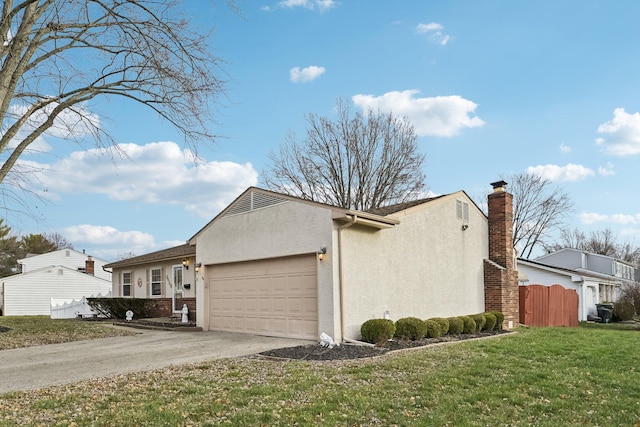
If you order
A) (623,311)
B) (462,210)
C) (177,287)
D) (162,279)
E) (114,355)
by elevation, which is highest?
(462,210)

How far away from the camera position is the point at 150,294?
22.4 m

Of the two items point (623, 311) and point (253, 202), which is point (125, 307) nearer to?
point (253, 202)

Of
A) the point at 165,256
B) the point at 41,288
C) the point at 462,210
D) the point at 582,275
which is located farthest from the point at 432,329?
the point at 41,288

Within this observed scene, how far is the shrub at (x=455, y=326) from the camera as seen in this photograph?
14281 mm

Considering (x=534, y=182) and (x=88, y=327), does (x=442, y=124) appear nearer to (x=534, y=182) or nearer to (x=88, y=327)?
(x=88, y=327)

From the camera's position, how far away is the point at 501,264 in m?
→ 18.0

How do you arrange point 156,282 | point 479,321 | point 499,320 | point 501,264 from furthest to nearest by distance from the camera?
point 156,282 → point 501,264 → point 499,320 → point 479,321

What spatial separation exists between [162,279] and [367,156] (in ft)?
50.7

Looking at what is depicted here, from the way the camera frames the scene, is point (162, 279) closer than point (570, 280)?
Yes

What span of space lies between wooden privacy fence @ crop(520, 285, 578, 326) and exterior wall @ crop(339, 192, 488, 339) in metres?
2.41

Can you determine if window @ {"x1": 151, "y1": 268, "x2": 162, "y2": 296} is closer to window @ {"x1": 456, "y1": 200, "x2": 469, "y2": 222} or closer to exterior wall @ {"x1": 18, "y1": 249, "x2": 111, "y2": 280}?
window @ {"x1": 456, "y1": 200, "x2": 469, "y2": 222}

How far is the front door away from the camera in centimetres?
2033

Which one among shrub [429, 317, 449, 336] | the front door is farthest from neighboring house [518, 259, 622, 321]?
A: the front door

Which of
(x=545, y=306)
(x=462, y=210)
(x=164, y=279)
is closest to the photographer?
(x=462, y=210)
